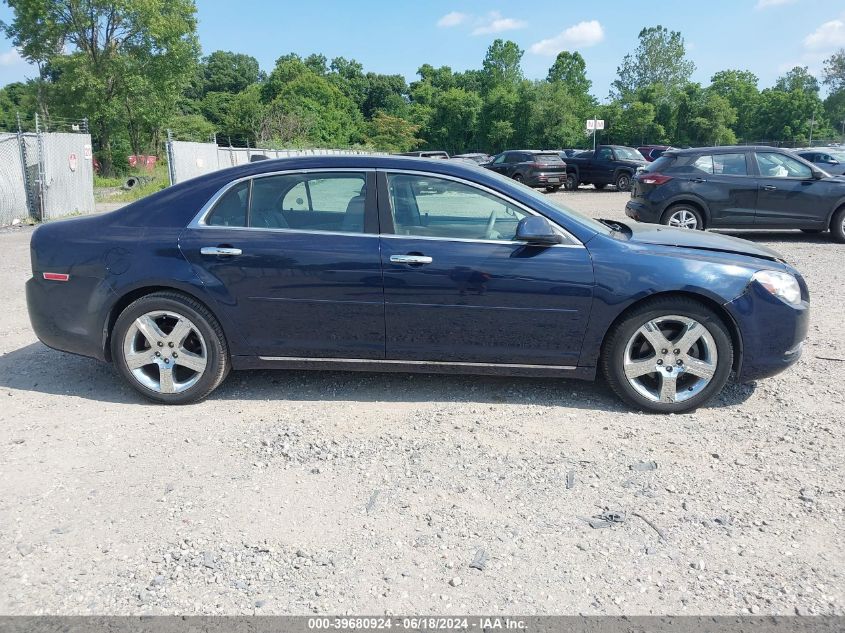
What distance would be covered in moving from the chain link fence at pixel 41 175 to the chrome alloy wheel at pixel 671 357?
15253 mm

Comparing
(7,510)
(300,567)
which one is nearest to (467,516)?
(300,567)

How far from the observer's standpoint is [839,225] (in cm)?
1170

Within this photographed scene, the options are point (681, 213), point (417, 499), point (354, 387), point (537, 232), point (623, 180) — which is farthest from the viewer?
point (623, 180)

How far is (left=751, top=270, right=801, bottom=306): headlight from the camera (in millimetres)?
4352

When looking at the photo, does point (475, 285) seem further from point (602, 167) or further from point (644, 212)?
point (602, 167)

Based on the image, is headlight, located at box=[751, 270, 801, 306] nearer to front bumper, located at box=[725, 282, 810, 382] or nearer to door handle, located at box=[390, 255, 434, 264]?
front bumper, located at box=[725, 282, 810, 382]

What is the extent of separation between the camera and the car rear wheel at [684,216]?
1169 centimetres

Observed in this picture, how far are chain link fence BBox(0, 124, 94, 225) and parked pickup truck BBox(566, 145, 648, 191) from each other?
1792 cm

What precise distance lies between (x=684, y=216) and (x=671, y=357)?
816cm

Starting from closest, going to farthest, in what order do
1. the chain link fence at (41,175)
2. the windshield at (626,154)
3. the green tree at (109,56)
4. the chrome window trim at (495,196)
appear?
the chrome window trim at (495,196)
the chain link fence at (41,175)
the windshield at (626,154)
the green tree at (109,56)

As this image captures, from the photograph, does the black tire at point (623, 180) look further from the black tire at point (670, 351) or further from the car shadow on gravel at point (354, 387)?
the black tire at point (670, 351)

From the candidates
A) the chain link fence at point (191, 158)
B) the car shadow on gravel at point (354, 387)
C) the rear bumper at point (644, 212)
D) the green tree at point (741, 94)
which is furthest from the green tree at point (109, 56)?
the green tree at point (741, 94)

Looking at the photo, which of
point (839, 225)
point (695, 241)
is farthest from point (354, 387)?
point (839, 225)

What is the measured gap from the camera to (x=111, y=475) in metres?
3.67
